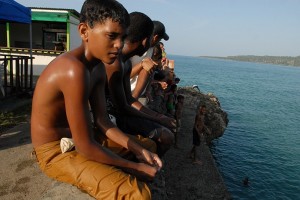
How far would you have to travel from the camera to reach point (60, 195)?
7.55 feet

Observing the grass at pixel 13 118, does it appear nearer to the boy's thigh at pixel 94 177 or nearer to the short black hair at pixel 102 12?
the boy's thigh at pixel 94 177

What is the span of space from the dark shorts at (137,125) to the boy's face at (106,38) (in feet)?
4.05

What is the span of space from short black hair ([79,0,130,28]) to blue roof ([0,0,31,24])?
233 inches

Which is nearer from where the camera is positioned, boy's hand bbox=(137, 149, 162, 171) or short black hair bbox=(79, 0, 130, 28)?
short black hair bbox=(79, 0, 130, 28)

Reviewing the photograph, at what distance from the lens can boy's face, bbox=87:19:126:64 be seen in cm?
218

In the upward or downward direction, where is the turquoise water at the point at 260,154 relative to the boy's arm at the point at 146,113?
downward

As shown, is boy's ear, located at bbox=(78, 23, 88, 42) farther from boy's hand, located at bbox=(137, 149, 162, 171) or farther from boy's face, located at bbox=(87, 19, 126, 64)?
boy's hand, located at bbox=(137, 149, 162, 171)

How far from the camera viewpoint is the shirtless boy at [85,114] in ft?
6.88

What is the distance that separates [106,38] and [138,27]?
3.74 ft

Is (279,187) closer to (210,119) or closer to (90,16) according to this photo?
(210,119)

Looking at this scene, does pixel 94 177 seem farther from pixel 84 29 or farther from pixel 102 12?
pixel 102 12

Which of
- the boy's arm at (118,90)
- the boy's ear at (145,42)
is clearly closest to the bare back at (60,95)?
the boy's arm at (118,90)

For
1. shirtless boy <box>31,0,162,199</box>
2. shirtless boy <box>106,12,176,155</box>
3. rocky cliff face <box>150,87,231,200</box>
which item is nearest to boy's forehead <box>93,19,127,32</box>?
shirtless boy <box>31,0,162,199</box>

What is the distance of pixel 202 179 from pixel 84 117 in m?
7.17
